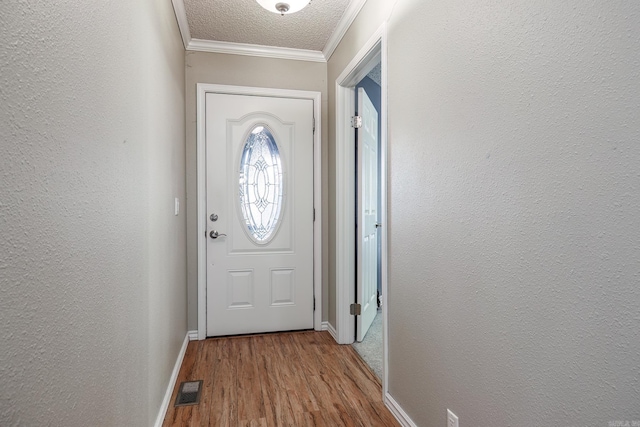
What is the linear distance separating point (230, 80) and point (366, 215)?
1.59 meters

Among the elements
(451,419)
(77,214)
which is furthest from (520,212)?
(77,214)

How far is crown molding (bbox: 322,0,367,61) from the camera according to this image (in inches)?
95.3

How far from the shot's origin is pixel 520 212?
109cm

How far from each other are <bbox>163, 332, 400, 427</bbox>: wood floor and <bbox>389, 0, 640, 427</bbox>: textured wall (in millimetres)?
440

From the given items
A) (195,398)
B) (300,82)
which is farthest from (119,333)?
(300,82)

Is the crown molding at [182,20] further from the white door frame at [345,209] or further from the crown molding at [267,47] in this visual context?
the white door frame at [345,209]

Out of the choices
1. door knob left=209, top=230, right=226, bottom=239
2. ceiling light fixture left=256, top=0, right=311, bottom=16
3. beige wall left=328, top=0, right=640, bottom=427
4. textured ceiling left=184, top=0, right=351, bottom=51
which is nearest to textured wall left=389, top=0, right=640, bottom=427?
beige wall left=328, top=0, right=640, bottom=427

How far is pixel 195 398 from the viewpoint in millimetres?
2102

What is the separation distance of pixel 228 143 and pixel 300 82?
820 millimetres

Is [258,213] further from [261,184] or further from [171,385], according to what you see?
[171,385]

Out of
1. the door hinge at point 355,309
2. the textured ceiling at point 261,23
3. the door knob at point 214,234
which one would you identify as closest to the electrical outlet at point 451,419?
the door hinge at point 355,309

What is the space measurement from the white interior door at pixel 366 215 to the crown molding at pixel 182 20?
1.37 meters

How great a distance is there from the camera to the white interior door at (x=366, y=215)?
2887mm

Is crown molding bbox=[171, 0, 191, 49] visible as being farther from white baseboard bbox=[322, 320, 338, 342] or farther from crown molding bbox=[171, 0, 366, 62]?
white baseboard bbox=[322, 320, 338, 342]
